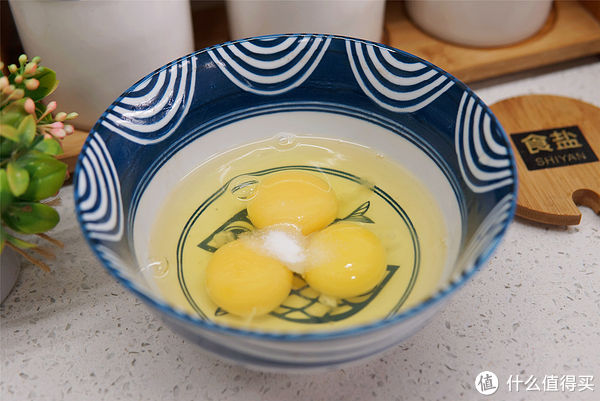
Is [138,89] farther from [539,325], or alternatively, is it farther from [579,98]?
[579,98]

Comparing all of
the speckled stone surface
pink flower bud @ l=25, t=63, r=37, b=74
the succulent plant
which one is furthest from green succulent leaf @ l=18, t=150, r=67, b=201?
the speckled stone surface

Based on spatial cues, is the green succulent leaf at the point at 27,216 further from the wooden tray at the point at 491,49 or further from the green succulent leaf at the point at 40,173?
the wooden tray at the point at 491,49

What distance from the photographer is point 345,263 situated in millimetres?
819

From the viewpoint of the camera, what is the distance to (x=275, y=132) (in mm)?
1020

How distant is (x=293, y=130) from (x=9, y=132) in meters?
0.43

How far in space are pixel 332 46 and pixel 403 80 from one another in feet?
0.40

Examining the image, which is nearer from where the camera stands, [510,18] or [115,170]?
[115,170]

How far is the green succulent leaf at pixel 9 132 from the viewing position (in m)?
0.76

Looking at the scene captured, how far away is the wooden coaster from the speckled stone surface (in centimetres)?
6

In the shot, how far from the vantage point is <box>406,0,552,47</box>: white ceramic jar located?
1.21 metres

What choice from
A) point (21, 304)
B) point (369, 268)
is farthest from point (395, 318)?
point (21, 304)

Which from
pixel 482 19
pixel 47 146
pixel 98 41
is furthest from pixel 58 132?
pixel 482 19

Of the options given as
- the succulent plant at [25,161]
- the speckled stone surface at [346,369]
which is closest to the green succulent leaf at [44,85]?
the succulent plant at [25,161]

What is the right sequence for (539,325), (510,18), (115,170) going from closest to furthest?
(115,170), (539,325), (510,18)
